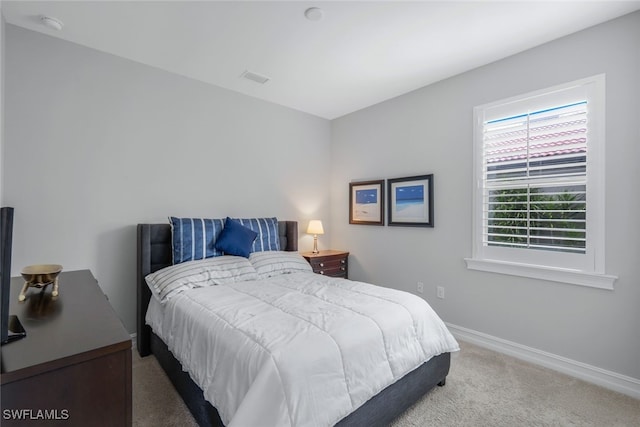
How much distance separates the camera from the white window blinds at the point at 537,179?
232 cm

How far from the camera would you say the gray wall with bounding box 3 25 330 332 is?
2.30 meters

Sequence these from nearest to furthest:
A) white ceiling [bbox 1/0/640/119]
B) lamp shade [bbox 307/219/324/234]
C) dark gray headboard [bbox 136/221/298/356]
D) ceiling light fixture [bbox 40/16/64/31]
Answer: white ceiling [bbox 1/0/640/119]
ceiling light fixture [bbox 40/16/64/31]
dark gray headboard [bbox 136/221/298/356]
lamp shade [bbox 307/219/324/234]

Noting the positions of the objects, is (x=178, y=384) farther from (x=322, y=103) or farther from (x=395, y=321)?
(x=322, y=103)

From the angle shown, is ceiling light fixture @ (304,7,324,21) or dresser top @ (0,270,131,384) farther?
ceiling light fixture @ (304,7,324,21)

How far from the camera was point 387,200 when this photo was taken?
366 centimetres

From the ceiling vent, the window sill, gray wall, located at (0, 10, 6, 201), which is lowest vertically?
the window sill

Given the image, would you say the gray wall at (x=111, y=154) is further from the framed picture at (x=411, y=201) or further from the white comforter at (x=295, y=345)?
the framed picture at (x=411, y=201)

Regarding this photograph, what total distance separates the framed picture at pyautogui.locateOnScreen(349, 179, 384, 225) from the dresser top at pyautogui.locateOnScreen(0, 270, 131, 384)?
116 inches

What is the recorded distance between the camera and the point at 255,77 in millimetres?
3084

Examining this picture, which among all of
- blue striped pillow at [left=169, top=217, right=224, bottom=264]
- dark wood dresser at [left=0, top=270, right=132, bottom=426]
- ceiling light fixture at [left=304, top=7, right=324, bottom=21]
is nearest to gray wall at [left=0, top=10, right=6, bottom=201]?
blue striped pillow at [left=169, top=217, right=224, bottom=264]

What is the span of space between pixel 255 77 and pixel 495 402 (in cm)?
346

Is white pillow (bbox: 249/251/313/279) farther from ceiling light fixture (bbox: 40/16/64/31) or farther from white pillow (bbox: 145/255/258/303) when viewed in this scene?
ceiling light fixture (bbox: 40/16/64/31)

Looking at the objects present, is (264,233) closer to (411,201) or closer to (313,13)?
(411,201)

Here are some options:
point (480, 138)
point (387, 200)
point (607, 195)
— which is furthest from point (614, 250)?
point (387, 200)
